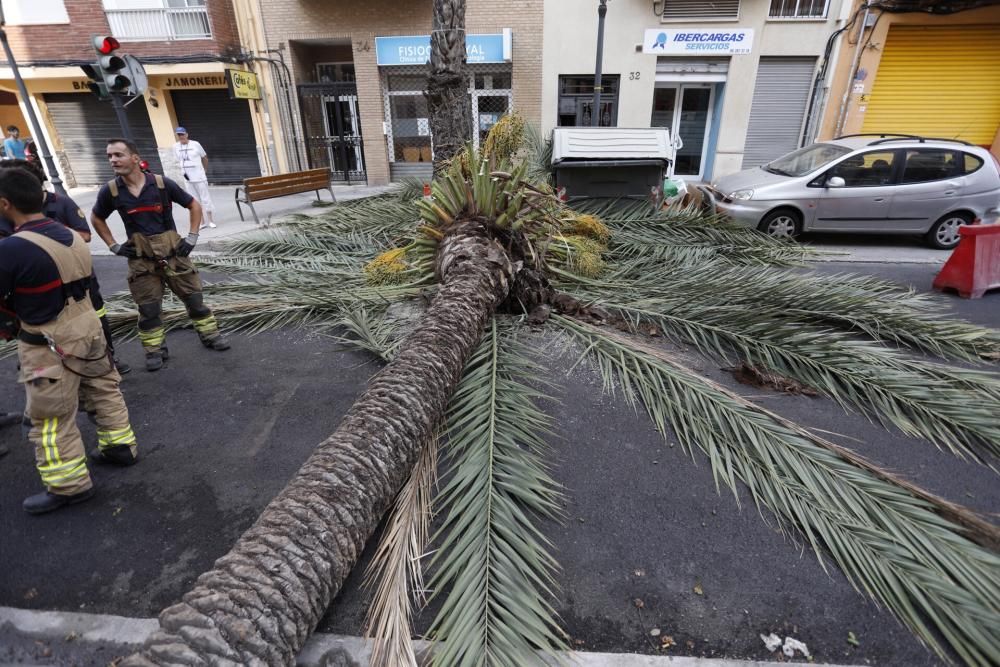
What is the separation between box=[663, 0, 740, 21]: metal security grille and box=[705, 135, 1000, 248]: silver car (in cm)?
718

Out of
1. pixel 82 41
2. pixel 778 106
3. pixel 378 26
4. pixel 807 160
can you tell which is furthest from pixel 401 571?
pixel 82 41

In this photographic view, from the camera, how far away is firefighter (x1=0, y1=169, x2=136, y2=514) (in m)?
2.55

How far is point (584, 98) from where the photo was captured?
47.5ft

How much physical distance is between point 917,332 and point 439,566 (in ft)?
13.5

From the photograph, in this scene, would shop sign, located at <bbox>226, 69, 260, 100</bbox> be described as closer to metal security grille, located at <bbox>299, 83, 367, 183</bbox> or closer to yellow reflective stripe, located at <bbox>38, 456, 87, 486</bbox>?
metal security grille, located at <bbox>299, 83, 367, 183</bbox>

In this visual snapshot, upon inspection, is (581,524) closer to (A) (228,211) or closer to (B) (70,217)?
(B) (70,217)

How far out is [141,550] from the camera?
2.36 meters

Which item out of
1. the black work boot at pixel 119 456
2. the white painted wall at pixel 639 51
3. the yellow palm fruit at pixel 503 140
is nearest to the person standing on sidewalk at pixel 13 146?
the white painted wall at pixel 639 51

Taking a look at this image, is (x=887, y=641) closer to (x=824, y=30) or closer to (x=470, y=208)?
(x=470, y=208)

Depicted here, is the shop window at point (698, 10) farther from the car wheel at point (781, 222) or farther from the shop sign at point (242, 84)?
the shop sign at point (242, 84)

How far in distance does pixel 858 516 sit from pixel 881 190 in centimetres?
834

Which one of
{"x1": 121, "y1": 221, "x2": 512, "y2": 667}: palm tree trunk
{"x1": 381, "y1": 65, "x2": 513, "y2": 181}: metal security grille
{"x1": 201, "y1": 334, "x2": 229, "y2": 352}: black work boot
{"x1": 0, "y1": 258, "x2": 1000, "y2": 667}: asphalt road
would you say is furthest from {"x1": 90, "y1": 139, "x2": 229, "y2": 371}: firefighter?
{"x1": 381, "y1": 65, "x2": 513, "y2": 181}: metal security grille

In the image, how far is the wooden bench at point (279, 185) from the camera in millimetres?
9438

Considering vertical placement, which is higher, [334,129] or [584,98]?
[584,98]
